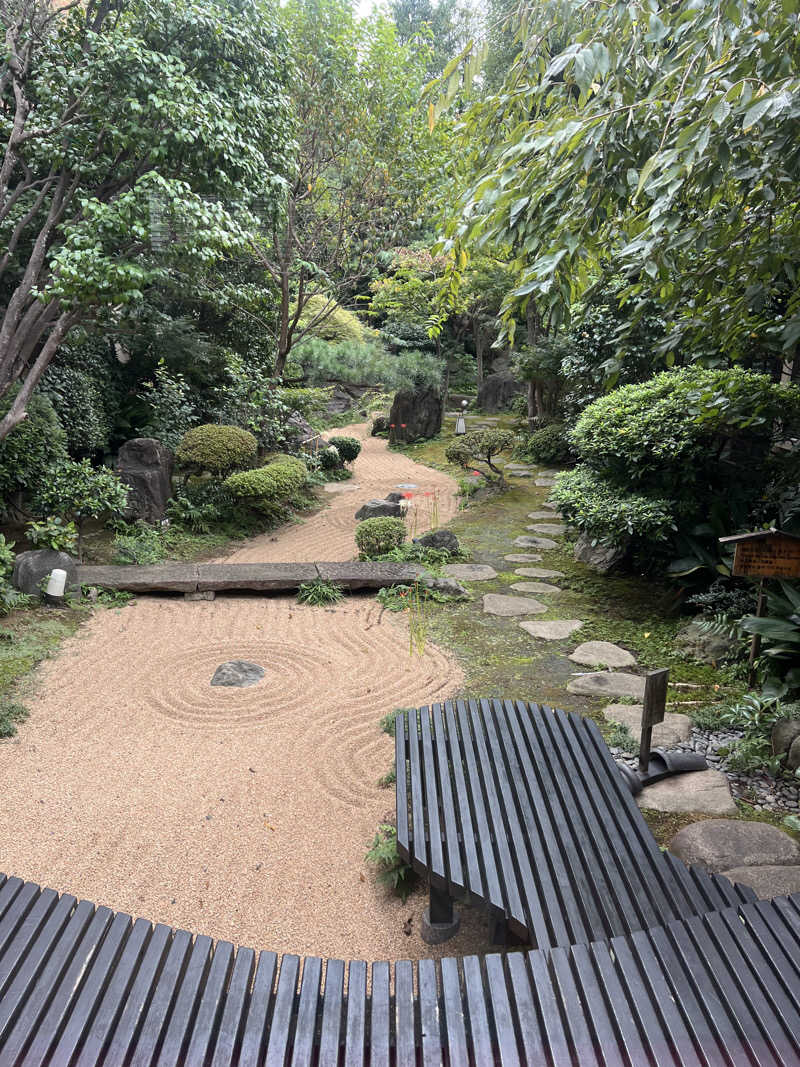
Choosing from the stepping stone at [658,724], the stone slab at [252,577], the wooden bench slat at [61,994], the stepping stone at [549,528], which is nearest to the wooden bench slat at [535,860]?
the wooden bench slat at [61,994]

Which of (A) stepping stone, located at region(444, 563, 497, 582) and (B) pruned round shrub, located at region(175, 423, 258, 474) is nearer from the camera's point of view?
(A) stepping stone, located at region(444, 563, 497, 582)

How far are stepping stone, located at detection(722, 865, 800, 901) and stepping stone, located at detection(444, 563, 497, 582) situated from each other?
14.1 feet

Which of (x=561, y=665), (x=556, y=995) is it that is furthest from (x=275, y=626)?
(x=556, y=995)

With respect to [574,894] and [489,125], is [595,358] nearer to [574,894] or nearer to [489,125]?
[489,125]

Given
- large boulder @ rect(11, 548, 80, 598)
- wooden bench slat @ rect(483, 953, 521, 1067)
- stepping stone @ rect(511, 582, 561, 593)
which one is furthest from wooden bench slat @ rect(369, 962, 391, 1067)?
large boulder @ rect(11, 548, 80, 598)

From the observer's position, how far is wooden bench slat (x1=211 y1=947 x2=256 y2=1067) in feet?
4.44

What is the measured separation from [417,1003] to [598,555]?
5.77 metres

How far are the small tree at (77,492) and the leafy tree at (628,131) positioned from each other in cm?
537

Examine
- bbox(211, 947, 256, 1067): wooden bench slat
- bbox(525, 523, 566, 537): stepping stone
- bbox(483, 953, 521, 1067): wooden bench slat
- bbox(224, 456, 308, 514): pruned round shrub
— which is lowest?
bbox(525, 523, 566, 537): stepping stone

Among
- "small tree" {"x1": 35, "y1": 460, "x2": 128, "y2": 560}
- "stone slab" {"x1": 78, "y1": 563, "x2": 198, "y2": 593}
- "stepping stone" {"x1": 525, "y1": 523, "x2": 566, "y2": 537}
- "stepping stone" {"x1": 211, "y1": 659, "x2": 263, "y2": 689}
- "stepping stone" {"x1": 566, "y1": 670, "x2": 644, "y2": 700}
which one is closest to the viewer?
"stepping stone" {"x1": 566, "y1": 670, "x2": 644, "y2": 700}

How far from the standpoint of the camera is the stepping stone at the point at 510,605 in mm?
5809

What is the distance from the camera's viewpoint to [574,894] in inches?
78.1

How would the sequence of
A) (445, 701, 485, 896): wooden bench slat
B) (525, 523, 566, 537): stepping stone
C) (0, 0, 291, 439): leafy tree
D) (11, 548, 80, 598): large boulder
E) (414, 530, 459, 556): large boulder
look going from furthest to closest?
(525, 523, 566, 537): stepping stone, (414, 530, 459, 556): large boulder, (11, 548, 80, 598): large boulder, (0, 0, 291, 439): leafy tree, (445, 701, 485, 896): wooden bench slat

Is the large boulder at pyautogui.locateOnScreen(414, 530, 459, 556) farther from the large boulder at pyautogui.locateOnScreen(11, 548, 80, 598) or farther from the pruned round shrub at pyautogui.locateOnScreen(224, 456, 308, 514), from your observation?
the large boulder at pyautogui.locateOnScreen(11, 548, 80, 598)
